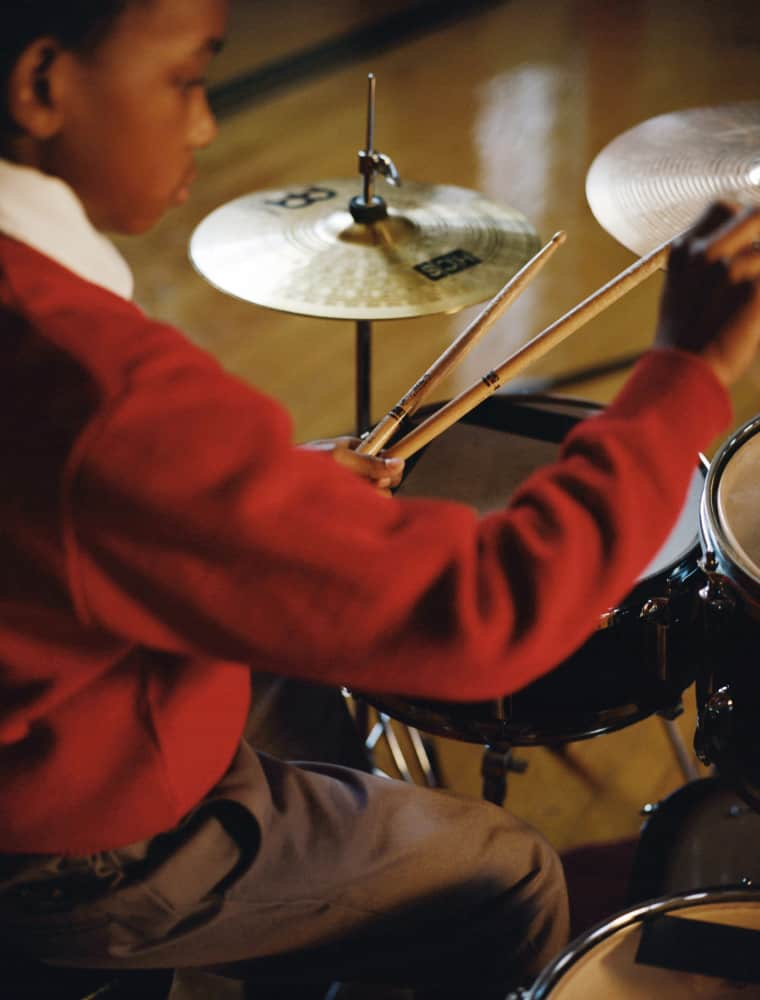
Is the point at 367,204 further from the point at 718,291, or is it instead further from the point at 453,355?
the point at 718,291

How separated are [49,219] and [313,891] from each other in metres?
0.54

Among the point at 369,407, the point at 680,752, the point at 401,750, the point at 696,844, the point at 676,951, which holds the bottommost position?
the point at 401,750

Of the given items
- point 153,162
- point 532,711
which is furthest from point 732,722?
point 153,162

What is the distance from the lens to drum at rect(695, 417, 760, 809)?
86 centimetres

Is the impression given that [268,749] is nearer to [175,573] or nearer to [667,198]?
[175,573]

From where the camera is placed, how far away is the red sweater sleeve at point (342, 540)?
518 mm

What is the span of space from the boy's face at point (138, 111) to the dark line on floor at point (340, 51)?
3515mm

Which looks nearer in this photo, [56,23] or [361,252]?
[56,23]

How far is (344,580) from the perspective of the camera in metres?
0.53

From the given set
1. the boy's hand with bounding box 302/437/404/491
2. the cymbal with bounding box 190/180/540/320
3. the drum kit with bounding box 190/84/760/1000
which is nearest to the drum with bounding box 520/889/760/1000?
the drum kit with bounding box 190/84/760/1000

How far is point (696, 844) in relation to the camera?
1046 mm

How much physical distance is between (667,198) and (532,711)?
583 millimetres

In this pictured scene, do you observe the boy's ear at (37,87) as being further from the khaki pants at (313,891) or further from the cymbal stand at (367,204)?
the cymbal stand at (367,204)

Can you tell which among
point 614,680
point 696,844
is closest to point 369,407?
point 614,680
